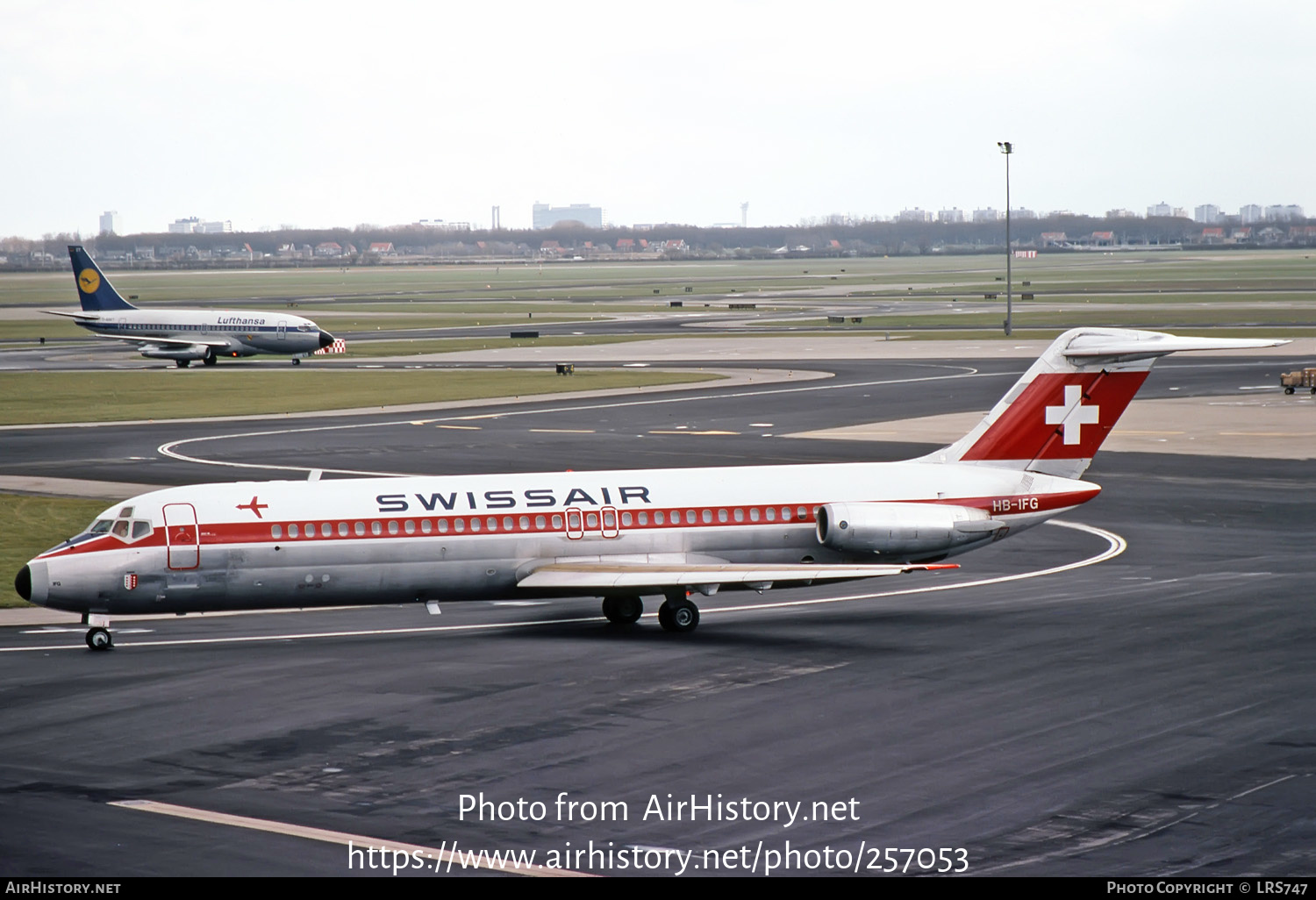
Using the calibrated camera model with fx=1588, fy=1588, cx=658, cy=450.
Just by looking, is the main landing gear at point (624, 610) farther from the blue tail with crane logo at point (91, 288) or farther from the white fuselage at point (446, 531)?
the blue tail with crane logo at point (91, 288)

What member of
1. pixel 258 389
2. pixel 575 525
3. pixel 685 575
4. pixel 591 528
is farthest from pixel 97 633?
pixel 258 389

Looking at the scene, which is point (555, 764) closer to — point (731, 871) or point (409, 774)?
point (409, 774)

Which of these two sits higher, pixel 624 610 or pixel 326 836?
pixel 326 836

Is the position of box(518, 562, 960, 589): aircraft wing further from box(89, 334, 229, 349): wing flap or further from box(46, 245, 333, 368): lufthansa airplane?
box(89, 334, 229, 349): wing flap

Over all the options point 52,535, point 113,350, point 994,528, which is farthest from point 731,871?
point 113,350

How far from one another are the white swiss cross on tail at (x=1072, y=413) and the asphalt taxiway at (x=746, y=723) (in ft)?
12.1

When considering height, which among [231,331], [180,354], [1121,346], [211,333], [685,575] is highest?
[1121,346]

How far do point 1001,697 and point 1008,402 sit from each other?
1041 cm

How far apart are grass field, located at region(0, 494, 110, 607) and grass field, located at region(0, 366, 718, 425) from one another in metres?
28.3

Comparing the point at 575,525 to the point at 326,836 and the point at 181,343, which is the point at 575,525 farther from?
the point at 181,343

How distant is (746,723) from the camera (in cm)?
2462

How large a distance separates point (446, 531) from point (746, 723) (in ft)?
30.0

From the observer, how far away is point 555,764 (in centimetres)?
2245

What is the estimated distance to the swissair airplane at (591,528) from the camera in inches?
1201
